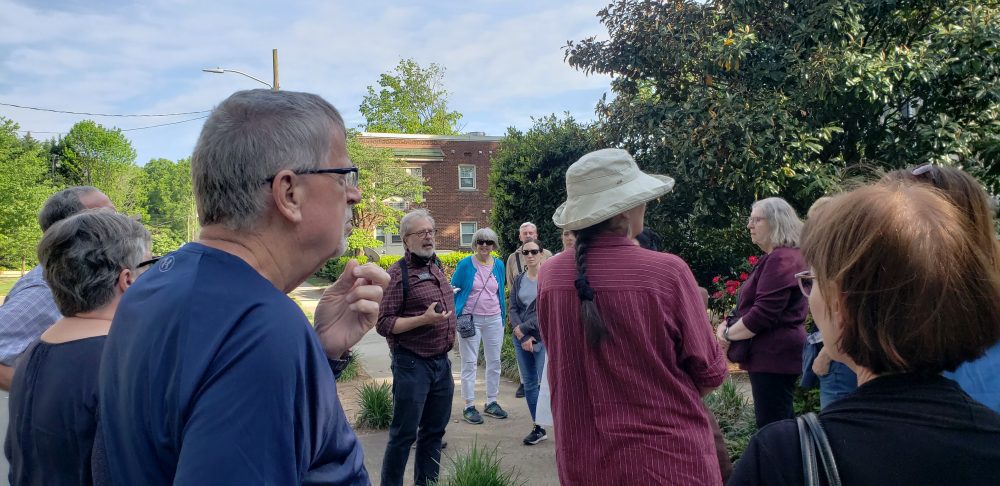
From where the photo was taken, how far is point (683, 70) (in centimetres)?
928

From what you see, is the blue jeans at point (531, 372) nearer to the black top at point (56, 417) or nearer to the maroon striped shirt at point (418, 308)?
the maroon striped shirt at point (418, 308)

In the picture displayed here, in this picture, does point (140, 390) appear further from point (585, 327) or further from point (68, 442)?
point (585, 327)

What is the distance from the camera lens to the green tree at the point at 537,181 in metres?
12.3

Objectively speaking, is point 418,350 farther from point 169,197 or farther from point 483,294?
point 169,197

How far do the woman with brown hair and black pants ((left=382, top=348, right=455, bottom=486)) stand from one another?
128 inches

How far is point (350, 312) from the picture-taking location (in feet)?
5.98

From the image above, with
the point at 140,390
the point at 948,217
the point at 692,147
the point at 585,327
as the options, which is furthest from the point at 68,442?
the point at 692,147

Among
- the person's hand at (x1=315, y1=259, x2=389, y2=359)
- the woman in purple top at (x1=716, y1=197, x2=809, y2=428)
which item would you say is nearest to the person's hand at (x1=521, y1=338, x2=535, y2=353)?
the woman in purple top at (x1=716, y1=197, x2=809, y2=428)

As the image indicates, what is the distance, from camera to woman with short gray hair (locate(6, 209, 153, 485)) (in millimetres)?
1924

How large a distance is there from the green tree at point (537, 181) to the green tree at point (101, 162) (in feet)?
136

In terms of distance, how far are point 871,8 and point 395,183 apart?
2439 centimetres

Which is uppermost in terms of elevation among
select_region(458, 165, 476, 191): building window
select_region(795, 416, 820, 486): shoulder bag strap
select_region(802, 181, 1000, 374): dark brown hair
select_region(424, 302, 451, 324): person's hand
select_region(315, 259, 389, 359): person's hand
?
select_region(458, 165, 476, 191): building window

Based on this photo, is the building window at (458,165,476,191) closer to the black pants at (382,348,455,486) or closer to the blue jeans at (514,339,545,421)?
the blue jeans at (514,339,545,421)

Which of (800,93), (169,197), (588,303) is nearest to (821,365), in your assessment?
(588,303)
